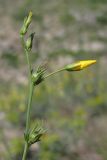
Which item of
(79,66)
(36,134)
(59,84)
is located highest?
(79,66)

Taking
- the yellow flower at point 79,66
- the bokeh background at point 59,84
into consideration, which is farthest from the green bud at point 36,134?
the yellow flower at point 79,66

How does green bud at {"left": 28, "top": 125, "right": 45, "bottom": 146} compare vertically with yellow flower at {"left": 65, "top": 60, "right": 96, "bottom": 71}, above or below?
below

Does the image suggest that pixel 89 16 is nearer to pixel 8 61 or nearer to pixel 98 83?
pixel 8 61

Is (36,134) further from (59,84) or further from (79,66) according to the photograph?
(59,84)

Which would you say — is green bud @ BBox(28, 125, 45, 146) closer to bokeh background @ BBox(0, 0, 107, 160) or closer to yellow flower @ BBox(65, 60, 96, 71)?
bokeh background @ BBox(0, 0, 107, 160)

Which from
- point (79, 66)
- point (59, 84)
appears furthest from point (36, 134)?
point (59, 84)

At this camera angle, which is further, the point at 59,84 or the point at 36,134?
the point at 59,84

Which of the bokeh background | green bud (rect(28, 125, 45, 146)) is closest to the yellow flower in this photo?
the bokeh background

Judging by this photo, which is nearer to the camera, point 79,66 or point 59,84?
point 79,66

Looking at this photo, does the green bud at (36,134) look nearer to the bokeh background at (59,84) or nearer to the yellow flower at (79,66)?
the bokeh background at (59,84)

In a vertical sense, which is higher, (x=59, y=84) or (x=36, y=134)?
(x=36, y=134)
